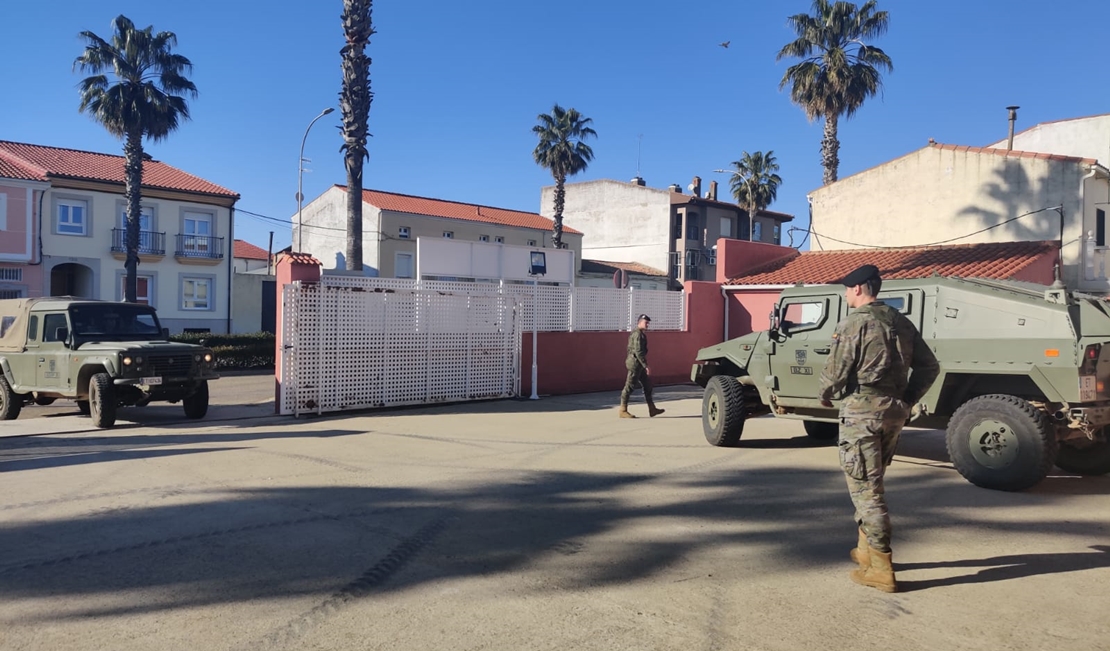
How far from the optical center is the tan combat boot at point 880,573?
180 inches

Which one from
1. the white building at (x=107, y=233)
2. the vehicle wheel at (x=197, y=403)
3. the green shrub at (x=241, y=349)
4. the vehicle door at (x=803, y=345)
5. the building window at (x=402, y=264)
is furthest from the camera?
the building window at (x=402, y=264)

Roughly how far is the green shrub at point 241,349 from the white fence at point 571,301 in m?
13.3

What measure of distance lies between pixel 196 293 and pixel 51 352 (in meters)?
25.2

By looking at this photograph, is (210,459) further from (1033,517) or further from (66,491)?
(1033,517)

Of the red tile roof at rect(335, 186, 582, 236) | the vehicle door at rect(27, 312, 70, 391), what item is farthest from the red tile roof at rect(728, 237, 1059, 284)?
the red tile roof at rect(335, 186, 582, 236)

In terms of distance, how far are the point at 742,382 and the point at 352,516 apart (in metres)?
5.40

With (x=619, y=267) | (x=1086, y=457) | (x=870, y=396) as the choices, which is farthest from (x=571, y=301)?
(x=619, y=267)

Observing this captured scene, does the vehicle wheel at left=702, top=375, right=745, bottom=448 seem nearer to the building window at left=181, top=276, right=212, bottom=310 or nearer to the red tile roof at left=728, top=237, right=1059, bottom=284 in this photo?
the red tile roof at left=728, top=237, right=1059, bottom=284

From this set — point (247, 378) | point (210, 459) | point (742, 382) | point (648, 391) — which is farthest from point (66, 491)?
point (247, 378)

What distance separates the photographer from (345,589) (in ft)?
15.1

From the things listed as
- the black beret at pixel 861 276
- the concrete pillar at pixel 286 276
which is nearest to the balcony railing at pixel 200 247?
the concrete pillar at pixel 286 276

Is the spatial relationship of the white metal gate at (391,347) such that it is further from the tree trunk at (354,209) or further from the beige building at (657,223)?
the beige building at (657,223)

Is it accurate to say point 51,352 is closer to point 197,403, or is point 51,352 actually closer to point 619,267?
point 197,403

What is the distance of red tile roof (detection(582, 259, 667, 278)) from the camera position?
148 ft
